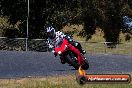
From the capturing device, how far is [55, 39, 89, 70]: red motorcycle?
921 centimetres

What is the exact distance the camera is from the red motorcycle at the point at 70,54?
9211 millimetres

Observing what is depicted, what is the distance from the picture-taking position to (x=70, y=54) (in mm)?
Result: 9422

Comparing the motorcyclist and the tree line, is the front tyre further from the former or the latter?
the tree line

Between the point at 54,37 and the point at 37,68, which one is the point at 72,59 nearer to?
the point at 54,37

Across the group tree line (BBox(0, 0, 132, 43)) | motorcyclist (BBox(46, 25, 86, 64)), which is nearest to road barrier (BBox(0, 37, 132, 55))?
tree line (BBox(0, 0, 132, 43))

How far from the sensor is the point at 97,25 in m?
48.2

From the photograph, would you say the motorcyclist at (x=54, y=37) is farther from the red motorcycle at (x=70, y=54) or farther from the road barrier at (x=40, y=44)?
the road barrier at (x=40, y=44)

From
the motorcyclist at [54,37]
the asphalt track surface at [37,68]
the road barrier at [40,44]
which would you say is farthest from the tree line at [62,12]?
the motorcyclist at [54,37]

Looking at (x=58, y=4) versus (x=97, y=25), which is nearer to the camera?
(x=58, y=4)

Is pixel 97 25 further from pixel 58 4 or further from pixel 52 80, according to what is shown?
pixel 52 80

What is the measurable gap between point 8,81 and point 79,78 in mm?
9812

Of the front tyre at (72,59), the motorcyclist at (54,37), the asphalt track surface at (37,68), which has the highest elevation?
the motorcyclist at (54,37)

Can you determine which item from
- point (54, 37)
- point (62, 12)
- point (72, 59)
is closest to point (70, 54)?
point (72, 59)

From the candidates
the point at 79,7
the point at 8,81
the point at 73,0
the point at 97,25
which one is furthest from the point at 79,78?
the point at 97,25
